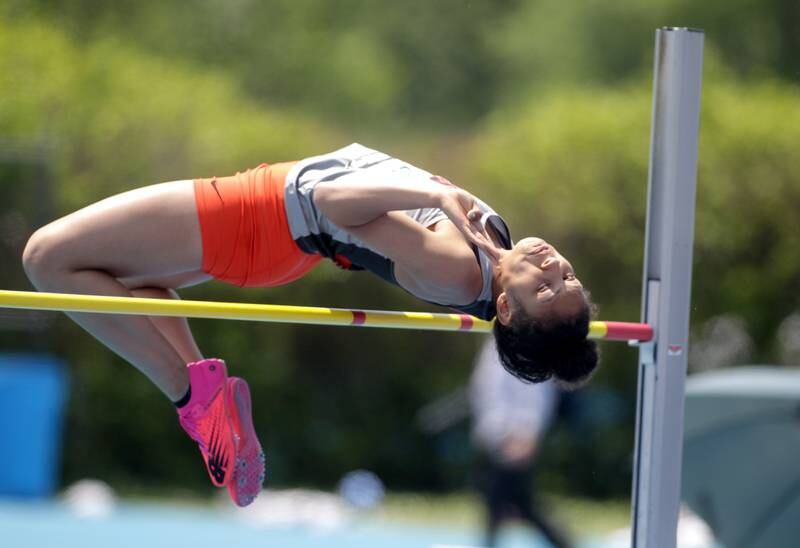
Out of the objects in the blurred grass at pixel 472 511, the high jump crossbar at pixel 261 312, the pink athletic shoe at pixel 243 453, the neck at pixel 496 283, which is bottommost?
the blurred grass at pixel 472 511

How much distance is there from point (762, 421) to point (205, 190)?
9.30ft

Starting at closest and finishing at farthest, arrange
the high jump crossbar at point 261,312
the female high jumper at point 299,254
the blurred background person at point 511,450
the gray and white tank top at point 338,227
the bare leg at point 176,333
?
the high jump crossbar at point 261,312
the female high jumper at point 299,254
the gray and white tank top at point 338,227
the bare leg at point 176,333
the blurred background person at point 511,450

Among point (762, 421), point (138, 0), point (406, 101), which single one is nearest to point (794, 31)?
point (406, 101)

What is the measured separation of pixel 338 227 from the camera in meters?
3.56

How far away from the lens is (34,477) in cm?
955

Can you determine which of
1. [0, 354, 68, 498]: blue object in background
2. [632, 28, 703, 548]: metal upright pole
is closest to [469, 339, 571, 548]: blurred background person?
[632, 28, 703, 548]: metal upright pole

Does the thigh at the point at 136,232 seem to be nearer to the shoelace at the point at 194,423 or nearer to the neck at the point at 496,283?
A: the shoelace at the point at 194,423

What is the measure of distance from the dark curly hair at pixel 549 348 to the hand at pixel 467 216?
189 millimetres

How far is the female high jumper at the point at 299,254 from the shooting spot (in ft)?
11.4

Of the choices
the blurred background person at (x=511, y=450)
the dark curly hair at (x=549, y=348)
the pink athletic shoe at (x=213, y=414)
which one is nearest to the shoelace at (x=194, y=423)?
the pink athletic shoe at (x=213, y=414)

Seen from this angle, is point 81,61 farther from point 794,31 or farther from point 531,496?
point 794,31

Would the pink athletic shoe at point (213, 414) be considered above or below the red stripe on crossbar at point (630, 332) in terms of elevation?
below

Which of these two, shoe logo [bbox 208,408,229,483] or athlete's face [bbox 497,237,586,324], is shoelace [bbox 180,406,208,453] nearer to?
shoe logo [bbox 208,408,229,483]

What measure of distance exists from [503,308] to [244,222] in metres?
0.71
